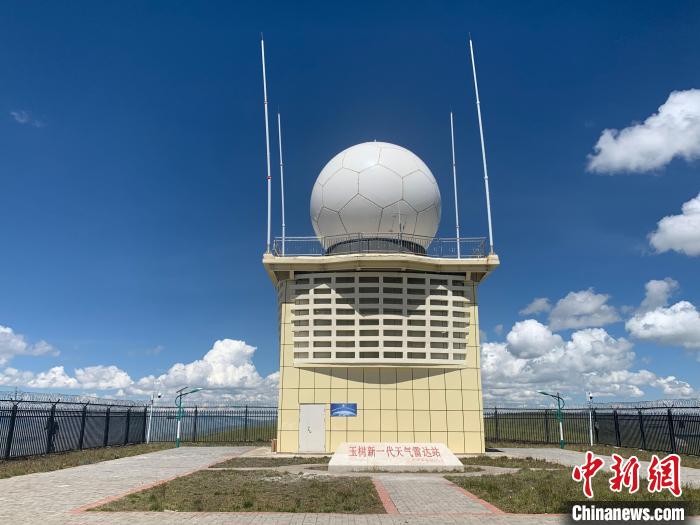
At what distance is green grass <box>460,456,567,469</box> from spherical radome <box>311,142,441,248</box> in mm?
10892

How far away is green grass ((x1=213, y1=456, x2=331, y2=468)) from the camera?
20.9 m

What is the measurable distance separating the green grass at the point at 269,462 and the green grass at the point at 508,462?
19.5ft

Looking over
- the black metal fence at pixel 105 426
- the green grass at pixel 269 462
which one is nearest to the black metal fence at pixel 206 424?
the black metal fence at pixel 105 426

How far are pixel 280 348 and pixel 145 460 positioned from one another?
7.63 m

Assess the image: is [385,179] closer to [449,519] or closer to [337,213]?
[337,213]

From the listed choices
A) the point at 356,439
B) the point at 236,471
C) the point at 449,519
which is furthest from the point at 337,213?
the point at 449,519

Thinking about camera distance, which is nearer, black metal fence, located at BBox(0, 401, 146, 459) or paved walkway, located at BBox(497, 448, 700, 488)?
paved walkway, located at BBox(497, 448, 700, 488)

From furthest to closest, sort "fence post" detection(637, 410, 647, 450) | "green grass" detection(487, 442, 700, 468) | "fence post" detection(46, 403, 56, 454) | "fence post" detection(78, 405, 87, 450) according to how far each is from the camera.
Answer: "fence post" detection(637, 410, 647, 450) < "fence post" detection(78, 405, 87, 450) < "fence post" detection(46, 403, 56, 454) < "green grass" detection(487, 442, 700, 468)

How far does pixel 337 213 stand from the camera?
2828 centimetres

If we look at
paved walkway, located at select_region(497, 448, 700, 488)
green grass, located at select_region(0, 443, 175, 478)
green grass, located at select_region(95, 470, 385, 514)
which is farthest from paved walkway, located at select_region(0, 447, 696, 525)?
paved walkway, located at select_region(497, 448, 700, 488)

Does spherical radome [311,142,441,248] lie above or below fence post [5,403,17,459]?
above

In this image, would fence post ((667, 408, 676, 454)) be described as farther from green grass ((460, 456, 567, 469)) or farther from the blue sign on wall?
the blue sign on wall

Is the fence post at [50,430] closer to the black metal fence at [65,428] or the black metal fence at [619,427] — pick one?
the black metal fence at [65,428]

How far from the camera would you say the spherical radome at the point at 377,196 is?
27.7 m
